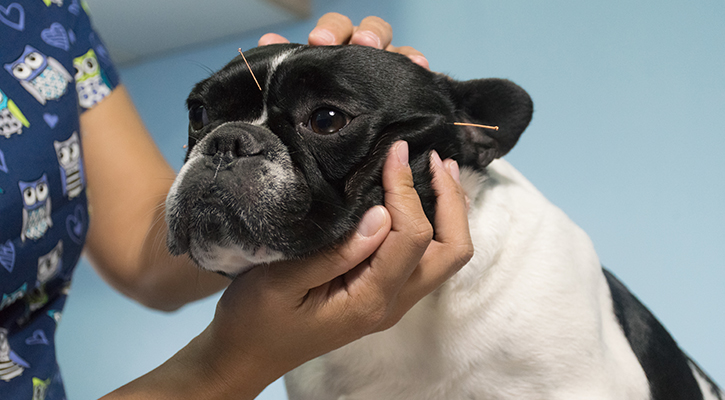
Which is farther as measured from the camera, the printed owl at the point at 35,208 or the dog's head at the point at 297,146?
the printed owl at the point at 35,208

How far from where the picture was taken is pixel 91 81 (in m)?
1.32

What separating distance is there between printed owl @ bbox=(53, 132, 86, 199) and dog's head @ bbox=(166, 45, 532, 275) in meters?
0.27

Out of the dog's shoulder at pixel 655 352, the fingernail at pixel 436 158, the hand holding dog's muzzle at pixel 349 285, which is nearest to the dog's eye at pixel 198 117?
the hand holding dog's muzzle at pixel 349 285

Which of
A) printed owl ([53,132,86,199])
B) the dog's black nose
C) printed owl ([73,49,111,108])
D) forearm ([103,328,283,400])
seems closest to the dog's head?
the dog's black nose

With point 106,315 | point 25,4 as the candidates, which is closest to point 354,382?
point 25,4

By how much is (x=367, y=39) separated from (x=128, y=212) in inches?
28.8

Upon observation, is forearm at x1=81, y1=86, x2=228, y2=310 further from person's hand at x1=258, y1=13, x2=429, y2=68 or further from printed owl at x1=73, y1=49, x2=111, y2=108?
person's hand at x1=258, y1=13, x2=429, y2=68

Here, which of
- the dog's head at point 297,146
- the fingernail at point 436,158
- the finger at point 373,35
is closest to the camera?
the dog's head at point 297,146

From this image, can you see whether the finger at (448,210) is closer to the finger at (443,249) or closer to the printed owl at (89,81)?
the finger at (443,249)

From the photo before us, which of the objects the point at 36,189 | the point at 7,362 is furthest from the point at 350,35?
the point at 7,362

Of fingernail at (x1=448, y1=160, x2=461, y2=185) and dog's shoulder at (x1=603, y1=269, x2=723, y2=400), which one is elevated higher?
fingernail at (x1=448, y1=160, x2=461, y2=185)

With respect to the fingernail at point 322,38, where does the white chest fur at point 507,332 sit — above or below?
below

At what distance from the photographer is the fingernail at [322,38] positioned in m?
1.11

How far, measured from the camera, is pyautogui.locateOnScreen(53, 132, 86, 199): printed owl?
1113 mm
